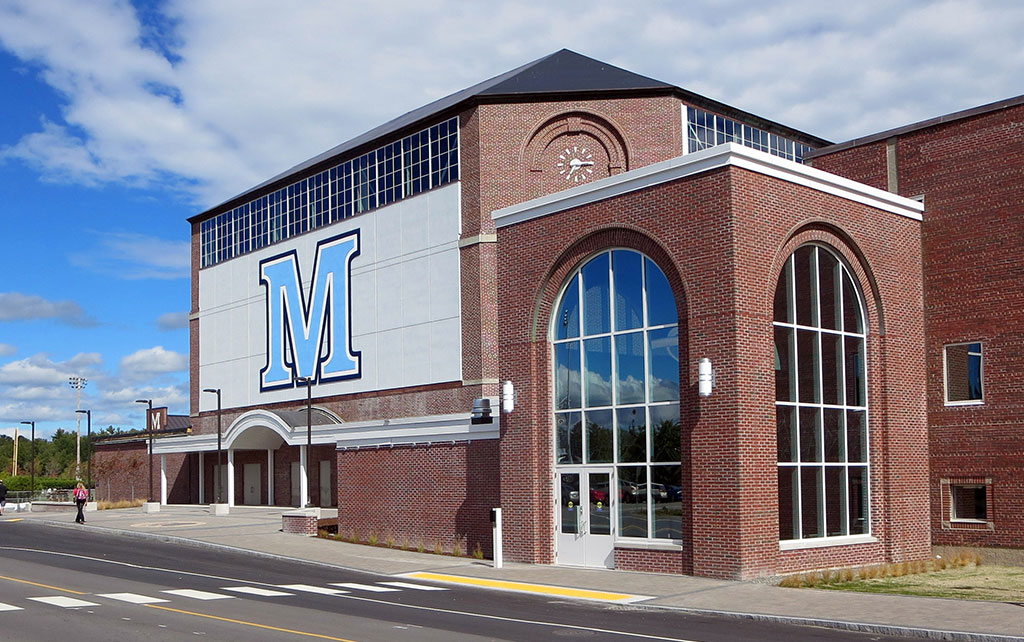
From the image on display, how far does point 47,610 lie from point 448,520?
12.7m

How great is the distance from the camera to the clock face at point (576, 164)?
1658 inches

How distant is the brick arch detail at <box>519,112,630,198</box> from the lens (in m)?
41.8

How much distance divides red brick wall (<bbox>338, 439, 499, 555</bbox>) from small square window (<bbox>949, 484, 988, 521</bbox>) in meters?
11.2

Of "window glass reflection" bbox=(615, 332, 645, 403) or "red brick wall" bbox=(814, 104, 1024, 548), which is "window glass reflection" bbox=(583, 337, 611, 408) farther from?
"red brick wall" bbox=(814, 104, 1024, 548)

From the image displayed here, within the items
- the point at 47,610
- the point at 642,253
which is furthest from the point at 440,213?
the point at 47,610

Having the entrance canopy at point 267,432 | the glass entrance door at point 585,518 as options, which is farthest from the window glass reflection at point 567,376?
the entrance canopy at point 267,432

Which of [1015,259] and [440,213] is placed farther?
[440,213]

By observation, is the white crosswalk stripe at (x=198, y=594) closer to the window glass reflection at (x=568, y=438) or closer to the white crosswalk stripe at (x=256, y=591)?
the white crosswalk stripe at (x=256, y=591)

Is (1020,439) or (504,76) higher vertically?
(504,76)

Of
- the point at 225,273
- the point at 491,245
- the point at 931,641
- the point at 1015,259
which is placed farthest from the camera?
the point at 225,273

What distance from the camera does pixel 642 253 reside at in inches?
913

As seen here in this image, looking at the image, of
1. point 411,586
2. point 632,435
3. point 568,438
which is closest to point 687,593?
point 632,435

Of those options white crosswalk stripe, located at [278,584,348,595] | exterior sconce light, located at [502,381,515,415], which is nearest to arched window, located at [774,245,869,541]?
exterior sconce light, located at [502,381,515,415]

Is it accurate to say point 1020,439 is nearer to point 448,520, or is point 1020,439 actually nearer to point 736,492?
point 736,492
